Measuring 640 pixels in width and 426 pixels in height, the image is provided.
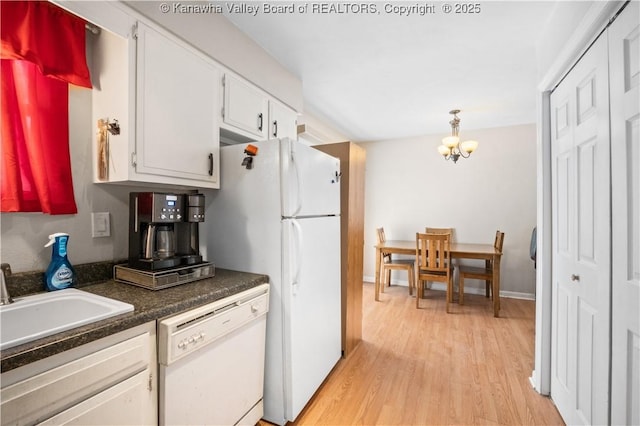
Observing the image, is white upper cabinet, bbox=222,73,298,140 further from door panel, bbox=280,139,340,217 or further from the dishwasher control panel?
the dishwasher control panel

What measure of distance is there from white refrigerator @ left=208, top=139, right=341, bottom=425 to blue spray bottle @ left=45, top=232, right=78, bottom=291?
72 centimetres

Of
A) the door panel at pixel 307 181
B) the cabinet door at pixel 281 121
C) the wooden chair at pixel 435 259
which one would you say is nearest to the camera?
the door panel at pixel 307 181

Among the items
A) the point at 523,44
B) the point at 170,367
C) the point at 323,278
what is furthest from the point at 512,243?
the point at 170,367

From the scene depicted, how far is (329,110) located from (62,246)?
9.65ft

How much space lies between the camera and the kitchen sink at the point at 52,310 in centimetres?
105

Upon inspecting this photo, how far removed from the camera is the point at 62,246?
4.33ft

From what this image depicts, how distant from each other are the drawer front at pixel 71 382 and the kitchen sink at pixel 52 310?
0.41ft

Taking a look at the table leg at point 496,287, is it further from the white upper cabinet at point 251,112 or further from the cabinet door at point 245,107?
the cabinet door at point 245,107

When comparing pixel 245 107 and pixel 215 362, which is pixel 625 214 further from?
pixel 245 107

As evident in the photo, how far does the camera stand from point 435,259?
363 cm

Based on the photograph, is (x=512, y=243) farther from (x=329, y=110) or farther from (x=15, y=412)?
(x=15, y=412)

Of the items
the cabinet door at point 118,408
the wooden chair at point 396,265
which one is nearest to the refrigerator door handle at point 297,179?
the cabinet door at point 118,408

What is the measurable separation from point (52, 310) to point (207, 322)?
61 cm

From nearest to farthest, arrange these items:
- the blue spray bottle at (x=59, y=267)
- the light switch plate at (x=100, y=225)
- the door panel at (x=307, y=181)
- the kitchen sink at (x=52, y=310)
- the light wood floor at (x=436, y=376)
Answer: the kitchen sink at (x=52, y=310) < the blue spray bottle at (x=59, y=267) < the light switch plate at (x=100, y=225) < the door panel at (x=307, y=181) < the light wood floor at (x=436, y=376)
